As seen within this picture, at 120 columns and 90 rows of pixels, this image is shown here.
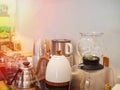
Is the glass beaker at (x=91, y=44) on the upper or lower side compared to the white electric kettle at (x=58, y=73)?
upper

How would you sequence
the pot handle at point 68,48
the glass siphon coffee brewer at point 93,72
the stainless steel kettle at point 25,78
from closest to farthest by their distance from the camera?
1. the glass siphon coffee brewer at point 93,72
2. the stainless steel kettle at point 25,78
3. the pot handle at point 68,48

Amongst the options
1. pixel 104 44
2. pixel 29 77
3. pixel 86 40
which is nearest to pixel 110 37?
pixel 104 44

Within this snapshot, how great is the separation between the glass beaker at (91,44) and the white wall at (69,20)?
34mm

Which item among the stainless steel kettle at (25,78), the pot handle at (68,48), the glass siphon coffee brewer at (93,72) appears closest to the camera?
the glass siphon coffee brewer at (93,72)

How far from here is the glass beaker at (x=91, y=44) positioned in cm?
123

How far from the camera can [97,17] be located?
4.09 feet

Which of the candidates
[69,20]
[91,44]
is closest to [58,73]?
[91,44]

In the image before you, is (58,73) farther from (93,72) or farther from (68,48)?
(68,48)

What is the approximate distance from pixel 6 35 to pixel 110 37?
1036 millimetres

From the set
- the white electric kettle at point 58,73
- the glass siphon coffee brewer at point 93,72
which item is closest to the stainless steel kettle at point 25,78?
the white electric kettle at point 58,73

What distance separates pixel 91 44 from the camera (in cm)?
126

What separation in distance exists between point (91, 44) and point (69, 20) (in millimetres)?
318

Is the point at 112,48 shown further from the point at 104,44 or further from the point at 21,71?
the point at 21,71

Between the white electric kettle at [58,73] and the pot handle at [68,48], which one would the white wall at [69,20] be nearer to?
the pot handle at [68,48]
